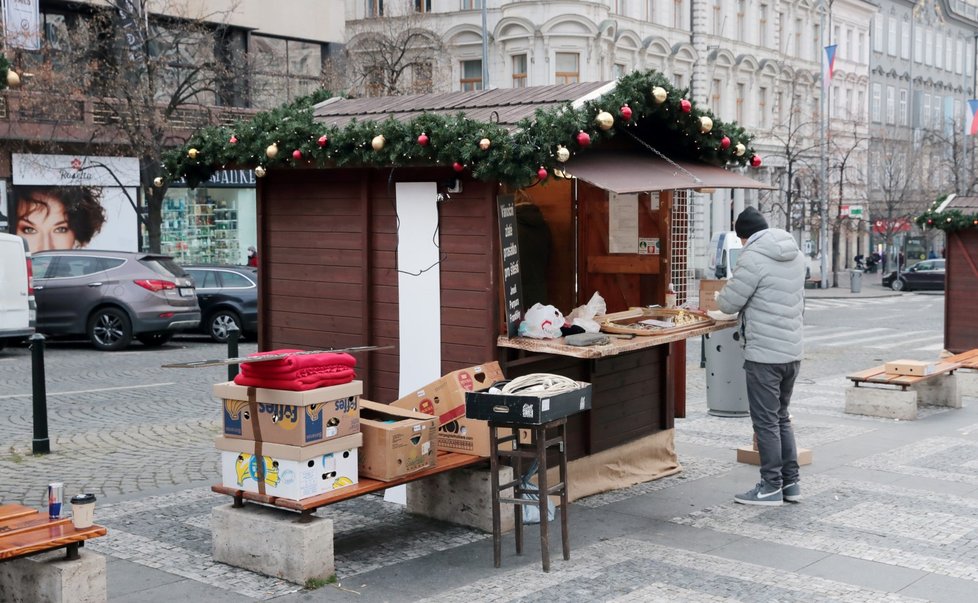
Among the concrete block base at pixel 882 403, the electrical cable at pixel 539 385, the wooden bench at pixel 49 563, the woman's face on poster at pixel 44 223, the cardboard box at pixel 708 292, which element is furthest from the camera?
the woman's face on poster at pixel 44 223

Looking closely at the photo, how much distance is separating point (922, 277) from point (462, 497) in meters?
41.5

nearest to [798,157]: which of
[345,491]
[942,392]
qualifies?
[942,392]

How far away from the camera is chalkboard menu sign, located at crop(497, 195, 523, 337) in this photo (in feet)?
24.1

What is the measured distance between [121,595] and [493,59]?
39134 millimetres

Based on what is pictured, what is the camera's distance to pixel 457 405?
23.2ft

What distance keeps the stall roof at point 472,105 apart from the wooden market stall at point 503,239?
0.08 ft

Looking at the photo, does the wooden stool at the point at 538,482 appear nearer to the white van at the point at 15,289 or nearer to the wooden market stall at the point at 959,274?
the wooden market stall at the point at 959,274

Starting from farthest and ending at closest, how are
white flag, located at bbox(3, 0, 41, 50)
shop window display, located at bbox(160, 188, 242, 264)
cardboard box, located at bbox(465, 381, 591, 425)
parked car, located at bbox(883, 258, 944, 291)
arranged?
parked car, located at bbox(883, 258, 944, 291), shop window display, located at bbox(160, 188, 242, 264), white flag, located at bbox(3, 0, 41, 50), cardboard box, located at bbox(465, 381, 591, 425)

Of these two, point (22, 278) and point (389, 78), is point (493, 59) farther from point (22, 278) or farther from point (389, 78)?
point (22, 278)

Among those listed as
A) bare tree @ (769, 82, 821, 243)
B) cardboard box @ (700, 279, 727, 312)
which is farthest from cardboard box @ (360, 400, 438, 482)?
bare tree @ (769, 82, 821, 243)

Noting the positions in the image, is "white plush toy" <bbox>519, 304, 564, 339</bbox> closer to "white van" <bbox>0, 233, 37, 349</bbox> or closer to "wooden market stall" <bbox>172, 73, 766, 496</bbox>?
"wooden market stall" <bbox>172, 73, 766, 496</bbox>

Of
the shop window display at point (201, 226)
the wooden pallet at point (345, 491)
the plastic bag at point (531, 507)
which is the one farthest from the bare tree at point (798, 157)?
the wooden pallet at point (345, 491)

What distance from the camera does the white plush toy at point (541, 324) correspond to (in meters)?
7.38

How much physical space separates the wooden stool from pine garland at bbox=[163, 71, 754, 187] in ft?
5.01
